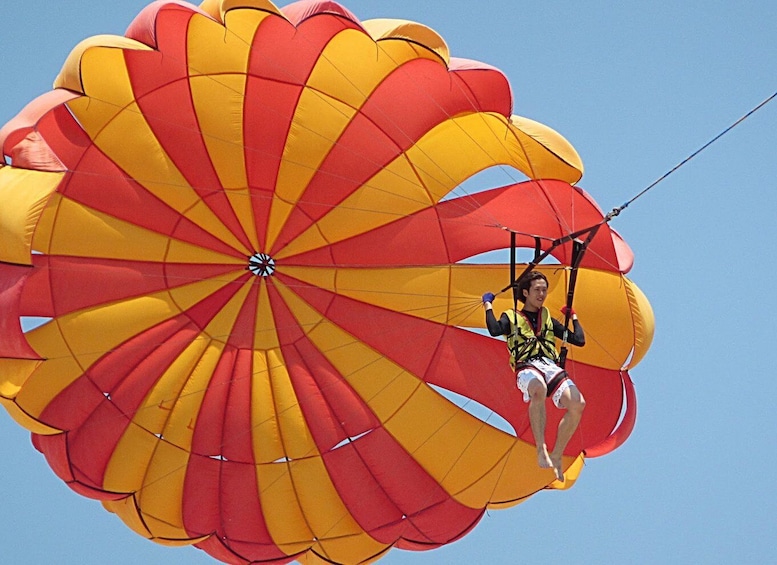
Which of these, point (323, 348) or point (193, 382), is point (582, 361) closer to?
point (323, 348)

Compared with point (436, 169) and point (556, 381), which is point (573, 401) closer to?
point (556, 381)

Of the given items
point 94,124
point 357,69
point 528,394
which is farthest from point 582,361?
point 94,124

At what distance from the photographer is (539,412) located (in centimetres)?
1134

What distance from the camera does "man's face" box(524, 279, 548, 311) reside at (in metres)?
11.6

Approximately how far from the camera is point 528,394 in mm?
11359

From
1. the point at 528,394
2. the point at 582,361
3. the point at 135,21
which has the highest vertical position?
the point at 135,21

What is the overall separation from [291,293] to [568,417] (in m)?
2.93

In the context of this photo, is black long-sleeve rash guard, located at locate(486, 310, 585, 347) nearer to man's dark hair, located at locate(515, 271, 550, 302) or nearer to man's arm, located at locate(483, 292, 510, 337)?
man's arm, located at locate(483, 292, 510, 337)

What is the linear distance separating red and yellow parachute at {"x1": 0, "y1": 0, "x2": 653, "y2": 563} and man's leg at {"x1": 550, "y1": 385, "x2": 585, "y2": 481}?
1562 mm

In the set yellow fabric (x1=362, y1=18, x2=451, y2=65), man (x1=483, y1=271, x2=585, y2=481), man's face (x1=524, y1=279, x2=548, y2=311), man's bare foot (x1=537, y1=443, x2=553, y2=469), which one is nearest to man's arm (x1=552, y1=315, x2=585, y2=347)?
man (x1=483, y1=271, x2=585, y2=481)

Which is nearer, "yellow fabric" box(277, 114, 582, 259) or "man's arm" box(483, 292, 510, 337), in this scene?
"man's arm" box(483, 292, 510, 337)

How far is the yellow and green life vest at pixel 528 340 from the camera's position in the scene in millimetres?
11484

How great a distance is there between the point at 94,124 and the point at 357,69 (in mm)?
1952

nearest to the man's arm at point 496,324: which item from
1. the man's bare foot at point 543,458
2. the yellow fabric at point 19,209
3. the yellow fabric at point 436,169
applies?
the man's bare foot at point 543,458
